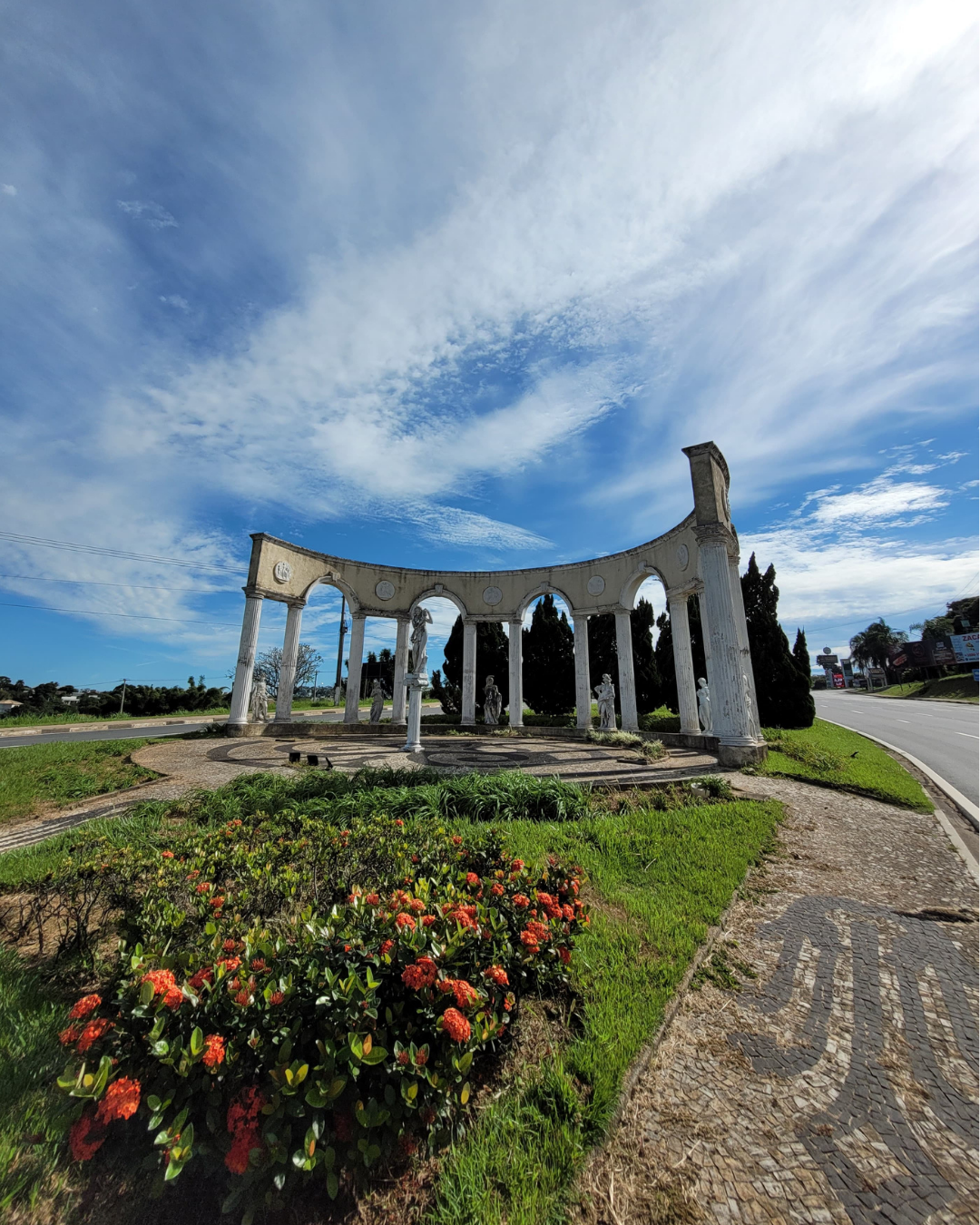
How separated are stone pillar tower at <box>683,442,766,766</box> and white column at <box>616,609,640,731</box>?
5.36 m

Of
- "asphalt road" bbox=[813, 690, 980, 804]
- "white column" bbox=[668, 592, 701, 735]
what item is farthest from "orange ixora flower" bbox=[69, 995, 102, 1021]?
"white column" bbox=[668, 592, 701, 735]

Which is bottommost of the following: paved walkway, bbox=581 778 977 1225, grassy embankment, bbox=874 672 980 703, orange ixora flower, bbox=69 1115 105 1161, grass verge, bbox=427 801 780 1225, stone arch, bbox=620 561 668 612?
paved walkway, bbox=581 778 977 1225

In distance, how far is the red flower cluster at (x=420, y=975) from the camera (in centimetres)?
233

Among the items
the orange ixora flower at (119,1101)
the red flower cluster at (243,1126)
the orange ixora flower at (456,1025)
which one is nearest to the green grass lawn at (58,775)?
the orange ixora flower at (119,1101)

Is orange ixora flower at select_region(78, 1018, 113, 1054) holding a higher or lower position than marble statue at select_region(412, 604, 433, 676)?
lower

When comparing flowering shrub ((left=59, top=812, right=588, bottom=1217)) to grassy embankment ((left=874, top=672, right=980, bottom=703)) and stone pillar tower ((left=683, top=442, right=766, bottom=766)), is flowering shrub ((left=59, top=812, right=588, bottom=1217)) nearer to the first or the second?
stone pillar tower ((left=683, top=442, right=766, bottom=766))

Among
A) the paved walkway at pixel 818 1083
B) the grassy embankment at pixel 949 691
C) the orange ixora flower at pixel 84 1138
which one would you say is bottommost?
the paved walkway at pixel 818 1083

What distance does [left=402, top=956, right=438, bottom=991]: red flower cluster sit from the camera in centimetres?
233

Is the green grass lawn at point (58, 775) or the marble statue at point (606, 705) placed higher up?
the marble statue at point (606, 705)

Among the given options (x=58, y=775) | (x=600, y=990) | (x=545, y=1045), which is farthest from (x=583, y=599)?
(x=545, y=1045)

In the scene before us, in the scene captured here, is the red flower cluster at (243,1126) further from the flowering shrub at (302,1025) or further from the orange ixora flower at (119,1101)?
the orange ixora flower at (119,1101)

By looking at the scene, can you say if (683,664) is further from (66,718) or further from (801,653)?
(66,718)

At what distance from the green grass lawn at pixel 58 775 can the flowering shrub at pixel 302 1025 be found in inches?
238

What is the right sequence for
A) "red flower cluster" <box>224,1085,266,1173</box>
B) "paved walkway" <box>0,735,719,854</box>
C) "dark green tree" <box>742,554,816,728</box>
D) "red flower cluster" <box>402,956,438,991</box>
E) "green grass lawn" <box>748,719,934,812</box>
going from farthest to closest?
1. "dark green tree" <box>742,554,816,728</box>
2. "green grass lawn" <box>748,719,934,812</box>
3. "paved walkway" <box>0,735,719,854</box>
4. "red flower cluster" <box>402,956,438,991</box>
5. "red flower cluster" <box>224,1085,266,1173</box>
